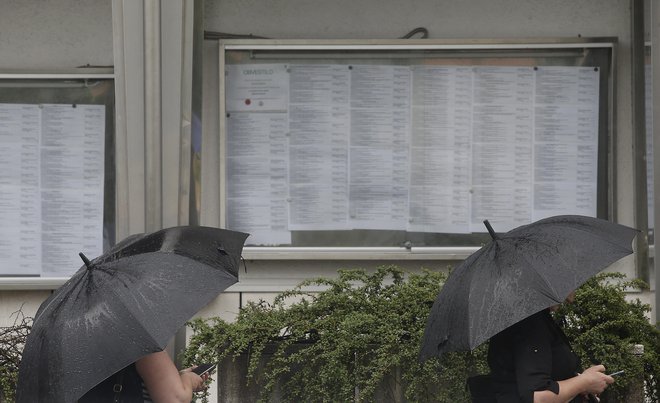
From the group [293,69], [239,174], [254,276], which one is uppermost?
[293,69]

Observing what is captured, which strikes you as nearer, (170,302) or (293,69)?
(170,302)

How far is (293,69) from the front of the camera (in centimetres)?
795

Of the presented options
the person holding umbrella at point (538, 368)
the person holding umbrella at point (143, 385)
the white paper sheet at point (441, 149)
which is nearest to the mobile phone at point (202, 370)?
the person holding umbrella at point (143, 385)

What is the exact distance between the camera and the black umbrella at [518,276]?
432 centimetres

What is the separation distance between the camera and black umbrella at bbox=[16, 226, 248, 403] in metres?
4.02

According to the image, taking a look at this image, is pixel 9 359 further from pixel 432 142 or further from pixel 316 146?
pixel 432 142

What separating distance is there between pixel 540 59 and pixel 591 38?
1.33 ft

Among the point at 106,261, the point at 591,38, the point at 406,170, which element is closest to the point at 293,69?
the point at 406,170

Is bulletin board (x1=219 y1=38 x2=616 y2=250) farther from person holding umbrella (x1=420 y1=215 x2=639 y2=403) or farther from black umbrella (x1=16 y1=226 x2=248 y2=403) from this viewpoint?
black umbrella (x1=16 y1=226 x2=248 y2=403)

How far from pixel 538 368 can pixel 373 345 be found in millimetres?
1891

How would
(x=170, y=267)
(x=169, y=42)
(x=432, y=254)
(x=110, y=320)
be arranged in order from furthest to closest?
(x=432, y=254)
(x=169, y=42)
(x=170, y=267)
(x=110, y=320)

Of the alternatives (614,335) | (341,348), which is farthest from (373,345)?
(614,335)

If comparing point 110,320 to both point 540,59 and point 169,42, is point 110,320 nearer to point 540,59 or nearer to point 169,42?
point 169,42

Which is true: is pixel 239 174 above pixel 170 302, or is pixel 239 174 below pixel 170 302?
above
